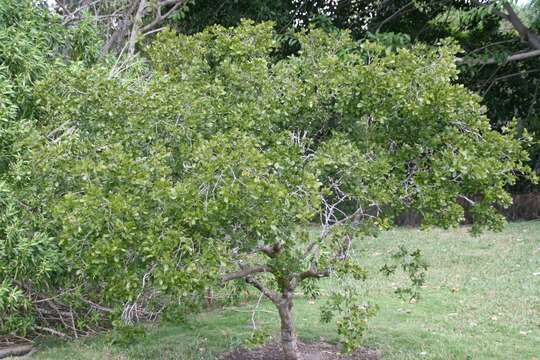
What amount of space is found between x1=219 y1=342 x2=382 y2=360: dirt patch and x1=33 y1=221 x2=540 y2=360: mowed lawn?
0.52 feet

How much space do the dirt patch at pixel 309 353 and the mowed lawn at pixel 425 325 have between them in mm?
158

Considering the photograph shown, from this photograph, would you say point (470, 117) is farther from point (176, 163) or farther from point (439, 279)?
point (439, 279)

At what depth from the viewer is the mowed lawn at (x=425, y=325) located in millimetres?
6516

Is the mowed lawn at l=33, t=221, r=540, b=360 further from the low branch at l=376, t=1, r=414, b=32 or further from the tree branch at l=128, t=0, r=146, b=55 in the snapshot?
the low branch at l=376, t=1, r=414, b=32

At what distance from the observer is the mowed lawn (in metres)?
6.52

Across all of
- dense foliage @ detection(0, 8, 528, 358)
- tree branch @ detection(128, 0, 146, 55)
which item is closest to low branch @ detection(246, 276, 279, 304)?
dense foliage @ detection(0, 8, 528, 358)

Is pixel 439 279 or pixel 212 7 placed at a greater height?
pixel 212 7

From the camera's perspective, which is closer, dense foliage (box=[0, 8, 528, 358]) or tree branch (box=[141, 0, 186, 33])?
dense foliage (box=[0, 8, 528, 358])

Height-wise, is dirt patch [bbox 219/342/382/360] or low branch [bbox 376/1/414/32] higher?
low branch [bbox 376/1/414/32]

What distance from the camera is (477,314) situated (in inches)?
306

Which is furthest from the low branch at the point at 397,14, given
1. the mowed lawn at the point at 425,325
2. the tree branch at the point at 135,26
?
the tree branch at the point at 135,26

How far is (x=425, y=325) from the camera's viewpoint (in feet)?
24.2

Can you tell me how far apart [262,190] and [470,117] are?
1.78 m

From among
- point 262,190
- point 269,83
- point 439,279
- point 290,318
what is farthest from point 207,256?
point 439,279
